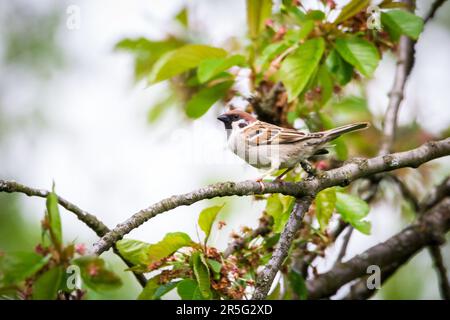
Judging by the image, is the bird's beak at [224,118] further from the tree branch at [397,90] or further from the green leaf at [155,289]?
the green leaf at [155,289]

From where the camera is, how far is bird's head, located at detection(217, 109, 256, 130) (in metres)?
5.06

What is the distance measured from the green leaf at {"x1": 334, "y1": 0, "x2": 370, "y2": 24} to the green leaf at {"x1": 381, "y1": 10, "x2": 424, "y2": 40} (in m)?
0.22

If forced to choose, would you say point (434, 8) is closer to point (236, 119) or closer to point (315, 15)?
point (315, 15)

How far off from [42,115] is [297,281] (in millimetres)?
4445

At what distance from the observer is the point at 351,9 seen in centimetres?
450

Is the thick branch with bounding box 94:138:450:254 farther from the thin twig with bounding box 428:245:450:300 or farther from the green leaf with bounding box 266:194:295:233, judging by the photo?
the thin twig with bounding box 428:245:450:300

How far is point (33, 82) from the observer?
7.82m

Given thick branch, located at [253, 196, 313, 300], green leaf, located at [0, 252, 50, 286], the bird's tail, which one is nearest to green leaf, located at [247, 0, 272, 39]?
the bird's tail

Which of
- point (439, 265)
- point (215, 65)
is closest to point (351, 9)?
point (215, 65)

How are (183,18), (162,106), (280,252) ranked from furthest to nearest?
1. (162,106)
2. (183,18)
3. (280,252)

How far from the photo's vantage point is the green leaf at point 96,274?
258cm

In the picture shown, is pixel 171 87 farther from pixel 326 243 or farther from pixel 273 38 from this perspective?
pixel 326 243

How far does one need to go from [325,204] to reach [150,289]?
4.21 ft
